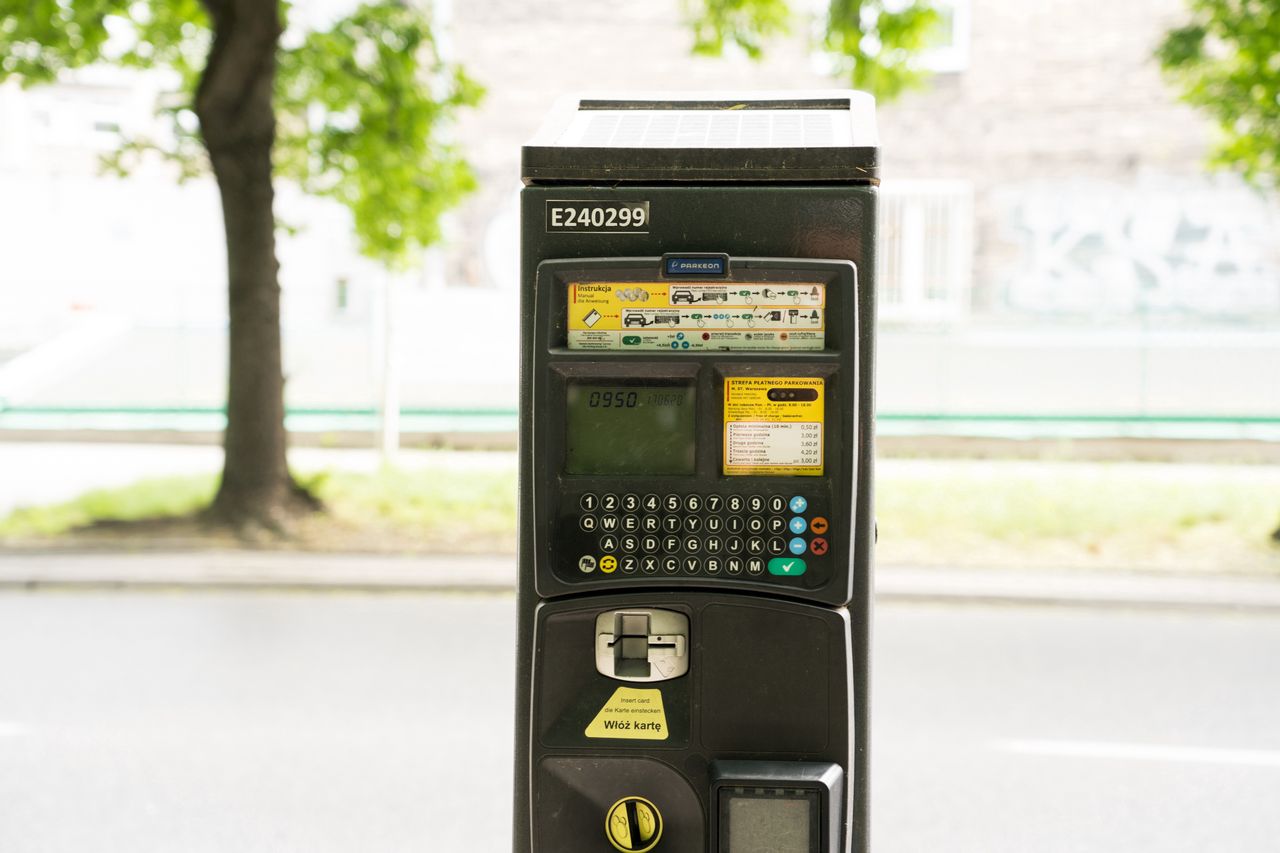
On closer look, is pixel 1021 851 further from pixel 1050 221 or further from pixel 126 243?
pixel 126 243

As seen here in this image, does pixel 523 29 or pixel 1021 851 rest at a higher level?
pixel 523 29

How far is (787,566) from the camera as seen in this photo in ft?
6.97

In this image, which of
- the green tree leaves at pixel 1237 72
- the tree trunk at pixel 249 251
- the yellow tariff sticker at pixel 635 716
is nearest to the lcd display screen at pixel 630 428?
the yellow tariff sticker at pixel 635 716

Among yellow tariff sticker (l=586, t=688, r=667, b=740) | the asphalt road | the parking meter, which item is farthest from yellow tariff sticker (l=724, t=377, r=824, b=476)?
the asphalt road

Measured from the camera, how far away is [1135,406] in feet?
38.9

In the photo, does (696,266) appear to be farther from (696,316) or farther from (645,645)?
(645,645)

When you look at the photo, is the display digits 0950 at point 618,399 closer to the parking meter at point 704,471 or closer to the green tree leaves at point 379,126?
the parking meter at point 704,471

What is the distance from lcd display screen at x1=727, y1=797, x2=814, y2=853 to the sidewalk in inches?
201

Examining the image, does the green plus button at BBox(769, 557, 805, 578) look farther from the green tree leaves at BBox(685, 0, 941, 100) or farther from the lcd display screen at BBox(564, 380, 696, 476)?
the green tree leaves at BBox(685, 0, 941, 100)

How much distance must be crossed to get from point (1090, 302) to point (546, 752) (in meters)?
14.1

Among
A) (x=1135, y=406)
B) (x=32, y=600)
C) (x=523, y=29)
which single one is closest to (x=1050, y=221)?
(x=1135, y=406)

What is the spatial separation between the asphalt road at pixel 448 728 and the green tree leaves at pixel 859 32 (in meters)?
3.47

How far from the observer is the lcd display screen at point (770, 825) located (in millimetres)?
2125

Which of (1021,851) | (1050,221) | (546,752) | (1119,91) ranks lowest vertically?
(1021,851)
